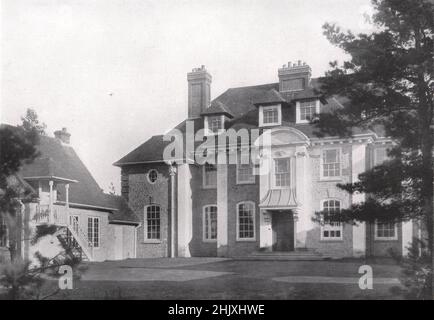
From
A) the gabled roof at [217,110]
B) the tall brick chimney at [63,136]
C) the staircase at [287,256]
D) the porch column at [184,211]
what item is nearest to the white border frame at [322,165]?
the staircase at [287,256]

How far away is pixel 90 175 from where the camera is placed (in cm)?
2825

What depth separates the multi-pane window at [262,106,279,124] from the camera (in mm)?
27953

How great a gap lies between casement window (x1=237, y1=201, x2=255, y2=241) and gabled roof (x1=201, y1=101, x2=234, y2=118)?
507 cm

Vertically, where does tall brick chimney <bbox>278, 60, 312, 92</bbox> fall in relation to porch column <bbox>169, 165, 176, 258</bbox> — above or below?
above

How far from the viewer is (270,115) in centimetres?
2811

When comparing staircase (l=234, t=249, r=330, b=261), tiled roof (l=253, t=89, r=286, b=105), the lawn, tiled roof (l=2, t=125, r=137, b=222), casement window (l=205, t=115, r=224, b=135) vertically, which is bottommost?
staircase (l=234, t=249, r=330, b=261)

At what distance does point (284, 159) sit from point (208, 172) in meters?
4.21

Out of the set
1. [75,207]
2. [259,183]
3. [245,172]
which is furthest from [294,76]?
[75,207]

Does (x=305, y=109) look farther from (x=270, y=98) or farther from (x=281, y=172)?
(x=281, y=172)

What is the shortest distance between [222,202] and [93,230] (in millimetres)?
6743

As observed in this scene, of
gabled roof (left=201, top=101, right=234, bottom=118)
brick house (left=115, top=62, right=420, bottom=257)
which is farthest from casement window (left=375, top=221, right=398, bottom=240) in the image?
gabled roof (left=201, top=101, right=234, bottom=118)

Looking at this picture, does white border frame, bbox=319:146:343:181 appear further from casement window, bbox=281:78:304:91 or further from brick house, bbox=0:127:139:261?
brick house, bbox=0:127:139:261

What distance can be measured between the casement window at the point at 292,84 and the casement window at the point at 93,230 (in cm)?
1219

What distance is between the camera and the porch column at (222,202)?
89.4 feet
